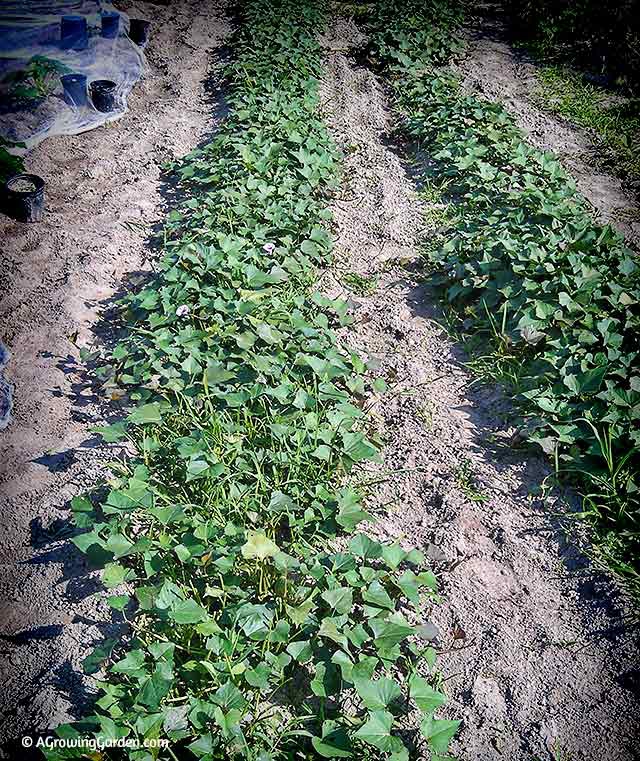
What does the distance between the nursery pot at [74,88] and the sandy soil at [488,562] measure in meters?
2.93

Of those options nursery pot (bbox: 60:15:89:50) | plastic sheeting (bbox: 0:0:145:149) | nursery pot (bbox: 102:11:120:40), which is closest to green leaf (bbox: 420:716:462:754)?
plastic sheeting (bbox: 0:0:145:149)

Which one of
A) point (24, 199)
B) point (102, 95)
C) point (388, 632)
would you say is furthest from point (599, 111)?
point (388, 632)

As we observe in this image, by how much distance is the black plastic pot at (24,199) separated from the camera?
422 cm

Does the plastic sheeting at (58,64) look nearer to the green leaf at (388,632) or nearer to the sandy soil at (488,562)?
the sandy soil at (488,562)

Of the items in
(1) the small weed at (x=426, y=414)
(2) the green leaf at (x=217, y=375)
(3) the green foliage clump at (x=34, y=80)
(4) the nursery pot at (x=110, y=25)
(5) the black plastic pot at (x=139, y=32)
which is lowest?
(1) the small weed at (x=426, y=414)

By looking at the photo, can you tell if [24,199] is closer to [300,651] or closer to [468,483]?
[468,483]

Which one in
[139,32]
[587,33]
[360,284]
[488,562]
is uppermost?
[587,33]

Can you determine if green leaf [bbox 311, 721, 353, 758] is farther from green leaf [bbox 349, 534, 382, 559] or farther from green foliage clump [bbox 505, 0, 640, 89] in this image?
green foliage clump [bbox 505, 0, 640, 89]

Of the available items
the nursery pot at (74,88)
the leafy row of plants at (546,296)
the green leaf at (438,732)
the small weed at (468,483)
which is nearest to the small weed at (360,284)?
the leafy row of plants at (546,296)

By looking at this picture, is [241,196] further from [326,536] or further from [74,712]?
[74,712]

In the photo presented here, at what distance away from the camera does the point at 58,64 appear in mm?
5086

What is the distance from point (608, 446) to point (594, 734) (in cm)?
113

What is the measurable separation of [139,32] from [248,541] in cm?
642

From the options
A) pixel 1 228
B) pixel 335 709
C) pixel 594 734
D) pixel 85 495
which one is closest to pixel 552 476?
pixel 594 734
